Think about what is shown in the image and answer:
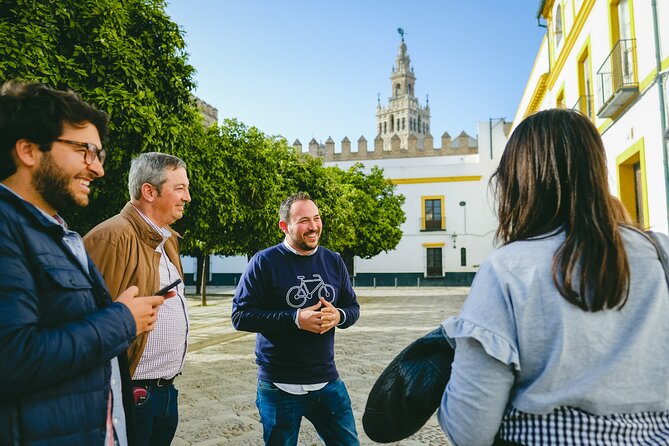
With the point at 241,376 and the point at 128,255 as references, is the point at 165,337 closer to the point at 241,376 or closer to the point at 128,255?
the point at 128,255

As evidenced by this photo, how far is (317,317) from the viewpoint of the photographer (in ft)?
9.32

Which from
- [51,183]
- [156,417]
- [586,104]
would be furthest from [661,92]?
[51,183]

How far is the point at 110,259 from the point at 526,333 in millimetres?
1904

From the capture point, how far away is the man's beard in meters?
1.62

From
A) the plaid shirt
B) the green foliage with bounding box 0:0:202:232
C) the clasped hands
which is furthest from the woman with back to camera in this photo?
the green foliage with bounding box 0:0:202:232

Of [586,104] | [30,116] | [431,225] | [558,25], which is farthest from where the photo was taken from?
[431,225]

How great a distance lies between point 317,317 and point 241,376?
4.65 m

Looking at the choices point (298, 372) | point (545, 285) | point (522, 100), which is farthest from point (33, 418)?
point (522, 100)

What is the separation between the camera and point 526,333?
125 cm

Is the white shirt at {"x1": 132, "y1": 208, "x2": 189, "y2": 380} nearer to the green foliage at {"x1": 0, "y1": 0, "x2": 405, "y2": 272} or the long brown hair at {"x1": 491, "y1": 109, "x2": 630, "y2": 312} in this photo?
the long brown hair at {"x1": 491, "y1": 109, "x2": 630, "y2": 312}

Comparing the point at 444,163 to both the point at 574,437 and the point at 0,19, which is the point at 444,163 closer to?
the point at 0,19

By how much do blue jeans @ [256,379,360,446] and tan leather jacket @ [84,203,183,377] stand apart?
76 cm

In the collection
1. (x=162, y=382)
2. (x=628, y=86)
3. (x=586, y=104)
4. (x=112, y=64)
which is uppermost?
(x=586, y=104)

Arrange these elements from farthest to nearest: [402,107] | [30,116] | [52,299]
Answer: [402,107], [30,116], [52,299]
